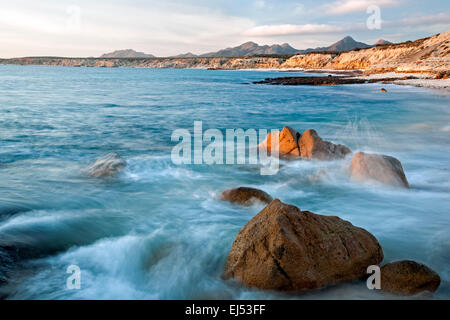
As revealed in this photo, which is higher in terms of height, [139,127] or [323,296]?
[139,127]

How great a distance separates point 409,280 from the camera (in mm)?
3740

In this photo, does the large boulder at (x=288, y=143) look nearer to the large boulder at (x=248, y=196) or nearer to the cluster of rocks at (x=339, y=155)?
the cluster of rocks at (x=339, y=155)

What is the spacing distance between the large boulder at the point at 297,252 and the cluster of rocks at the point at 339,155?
363cm

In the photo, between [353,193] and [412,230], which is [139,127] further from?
[412,230]

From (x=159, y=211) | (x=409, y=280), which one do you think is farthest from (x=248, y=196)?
(x=409, y=280)

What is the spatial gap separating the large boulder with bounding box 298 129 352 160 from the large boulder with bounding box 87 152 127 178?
5.24 meters

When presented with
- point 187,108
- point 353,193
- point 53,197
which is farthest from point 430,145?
point 187,108

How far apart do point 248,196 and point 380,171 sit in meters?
3.32

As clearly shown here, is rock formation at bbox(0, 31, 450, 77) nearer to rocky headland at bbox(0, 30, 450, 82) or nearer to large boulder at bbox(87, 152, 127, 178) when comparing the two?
rocky headland at bbox(0, 30, 450, 82)

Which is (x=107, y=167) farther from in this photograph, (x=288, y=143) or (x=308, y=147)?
(x=308, y=147)

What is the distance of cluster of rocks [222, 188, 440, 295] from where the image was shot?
12.4ft
